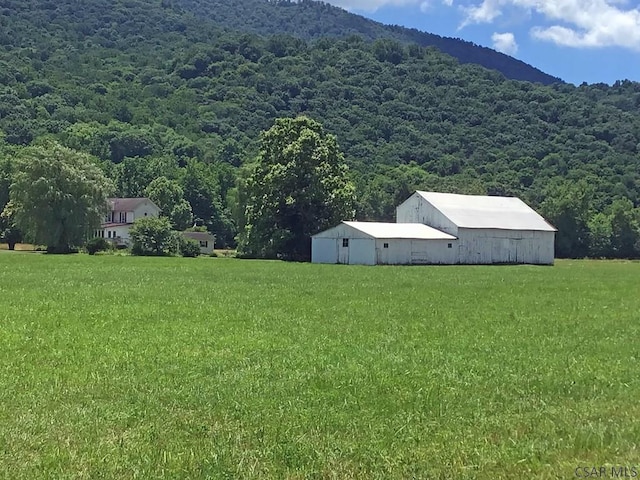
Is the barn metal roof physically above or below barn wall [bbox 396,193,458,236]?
below

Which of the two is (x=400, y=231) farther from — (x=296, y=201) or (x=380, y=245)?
(x=296, y=201)

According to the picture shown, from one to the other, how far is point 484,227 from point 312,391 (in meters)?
66.8

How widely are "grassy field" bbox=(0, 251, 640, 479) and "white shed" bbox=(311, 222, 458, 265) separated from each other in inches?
1700

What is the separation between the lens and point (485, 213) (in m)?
81.9

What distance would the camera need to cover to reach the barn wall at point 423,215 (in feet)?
252

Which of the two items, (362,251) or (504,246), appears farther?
(504,246)

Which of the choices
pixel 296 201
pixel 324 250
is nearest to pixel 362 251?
pixel 324 250

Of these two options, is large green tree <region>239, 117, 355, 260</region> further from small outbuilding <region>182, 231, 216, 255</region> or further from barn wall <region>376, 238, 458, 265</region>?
small outbuilding <region>182, 231, 216, 255</region>

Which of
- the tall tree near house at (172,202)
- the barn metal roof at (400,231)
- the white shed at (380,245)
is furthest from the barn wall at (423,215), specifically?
the tall tree near house at (172,202)

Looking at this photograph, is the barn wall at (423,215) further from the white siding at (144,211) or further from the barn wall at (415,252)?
the white siding at (144,211)

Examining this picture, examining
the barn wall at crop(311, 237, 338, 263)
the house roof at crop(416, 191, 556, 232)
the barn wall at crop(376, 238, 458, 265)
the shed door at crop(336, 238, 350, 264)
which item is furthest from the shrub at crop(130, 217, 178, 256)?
the house roof at crop(416, 191, 556, 232)

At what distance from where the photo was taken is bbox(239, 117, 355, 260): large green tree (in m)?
77.9

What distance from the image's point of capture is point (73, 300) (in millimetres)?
27219

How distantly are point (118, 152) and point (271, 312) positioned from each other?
16069 cm
